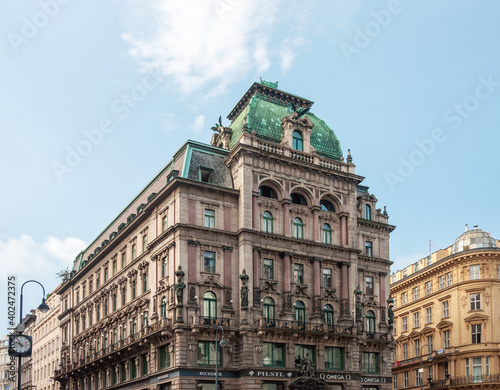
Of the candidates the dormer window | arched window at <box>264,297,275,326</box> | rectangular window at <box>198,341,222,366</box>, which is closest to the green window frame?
the dormer window

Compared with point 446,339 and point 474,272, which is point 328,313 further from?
point 474,272

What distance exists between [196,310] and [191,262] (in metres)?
4.27

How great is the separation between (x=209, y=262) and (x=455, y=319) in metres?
37.9

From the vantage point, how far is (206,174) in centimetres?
6012

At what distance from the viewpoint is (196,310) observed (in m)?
54.1

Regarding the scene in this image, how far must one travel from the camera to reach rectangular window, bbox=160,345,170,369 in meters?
55.2

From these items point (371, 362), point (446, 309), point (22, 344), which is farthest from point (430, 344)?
point (22, 344)

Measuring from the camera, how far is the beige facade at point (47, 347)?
3804 inches

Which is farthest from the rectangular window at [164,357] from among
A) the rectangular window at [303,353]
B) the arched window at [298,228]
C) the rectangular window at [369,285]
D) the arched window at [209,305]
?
the rectangular window at [369,285]

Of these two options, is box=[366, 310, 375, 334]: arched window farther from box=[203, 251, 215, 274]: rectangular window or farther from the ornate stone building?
box=[203, 251, 215, 274]: rectangular window

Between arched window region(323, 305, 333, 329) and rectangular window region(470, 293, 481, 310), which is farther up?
rectangular window region(470, 293, 481, 310)

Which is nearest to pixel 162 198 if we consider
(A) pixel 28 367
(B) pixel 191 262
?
(B) pixel 191 262

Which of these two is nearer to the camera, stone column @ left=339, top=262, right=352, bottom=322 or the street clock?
the street clock

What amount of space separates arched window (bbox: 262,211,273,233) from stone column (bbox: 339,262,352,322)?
341 inches
